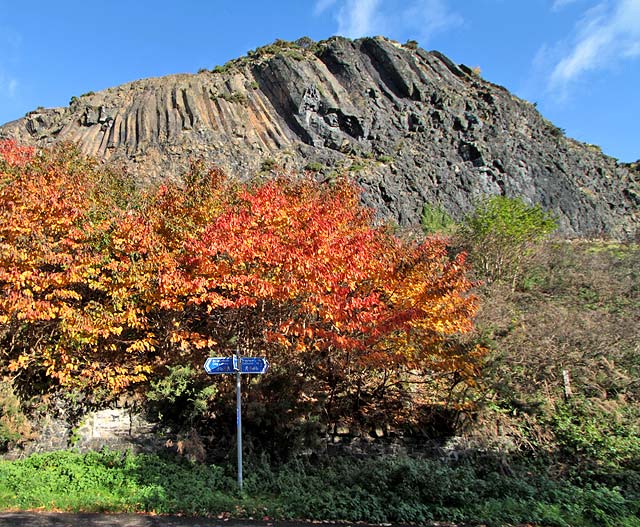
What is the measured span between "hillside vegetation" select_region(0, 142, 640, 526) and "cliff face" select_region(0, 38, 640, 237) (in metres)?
26.3

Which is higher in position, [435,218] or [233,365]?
[435,218]

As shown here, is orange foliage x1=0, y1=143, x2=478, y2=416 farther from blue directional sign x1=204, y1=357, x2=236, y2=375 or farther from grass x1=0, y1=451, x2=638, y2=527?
grass x1=0, y1=451, x2=638, y2=527

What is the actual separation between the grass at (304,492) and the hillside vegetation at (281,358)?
0.06 metres

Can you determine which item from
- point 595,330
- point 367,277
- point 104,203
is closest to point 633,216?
point 595,330

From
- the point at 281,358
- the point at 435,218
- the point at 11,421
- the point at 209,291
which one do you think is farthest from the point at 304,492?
the point at 435,218

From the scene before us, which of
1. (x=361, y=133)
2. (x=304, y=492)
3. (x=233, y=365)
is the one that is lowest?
(x=304, y=492)

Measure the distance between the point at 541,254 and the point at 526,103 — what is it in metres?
49.2

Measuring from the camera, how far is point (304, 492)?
7.25m

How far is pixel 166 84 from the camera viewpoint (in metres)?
49.4

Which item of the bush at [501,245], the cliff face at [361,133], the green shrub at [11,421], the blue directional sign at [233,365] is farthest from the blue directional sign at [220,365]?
the cliff face at [361,133]

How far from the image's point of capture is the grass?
6281mm

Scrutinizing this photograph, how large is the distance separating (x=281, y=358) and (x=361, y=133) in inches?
1555

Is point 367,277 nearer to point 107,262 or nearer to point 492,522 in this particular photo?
point 492,522

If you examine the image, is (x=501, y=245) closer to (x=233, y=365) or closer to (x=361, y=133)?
(x=233, y=365)
